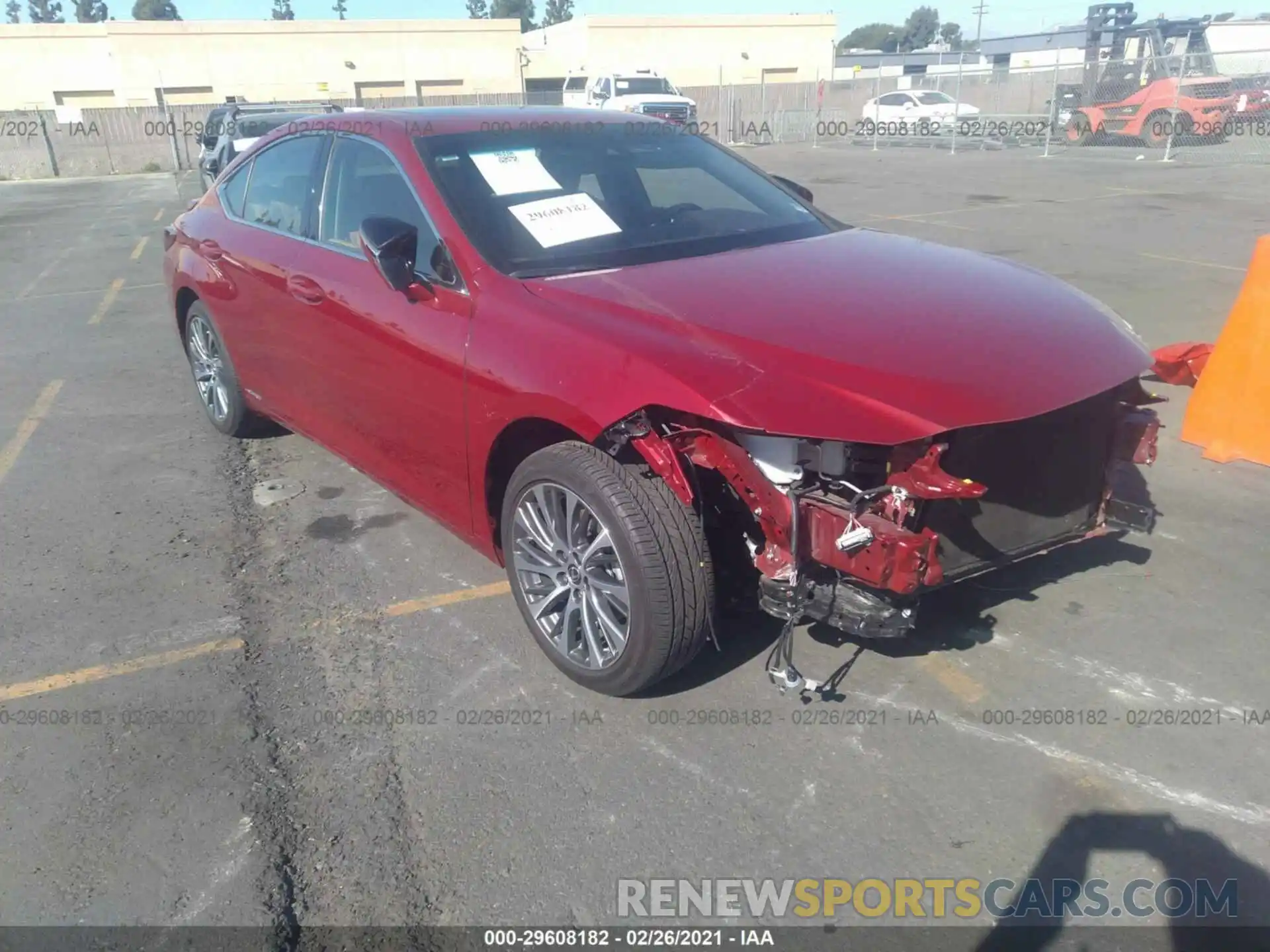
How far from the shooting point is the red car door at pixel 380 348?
3.61m

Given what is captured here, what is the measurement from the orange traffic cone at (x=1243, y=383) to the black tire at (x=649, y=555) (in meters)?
3.53

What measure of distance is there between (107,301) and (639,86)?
2288 cm

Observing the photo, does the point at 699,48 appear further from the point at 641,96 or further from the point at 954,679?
the point at 954,679

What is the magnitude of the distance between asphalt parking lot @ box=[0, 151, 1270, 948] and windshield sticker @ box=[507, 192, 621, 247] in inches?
A: 46.8

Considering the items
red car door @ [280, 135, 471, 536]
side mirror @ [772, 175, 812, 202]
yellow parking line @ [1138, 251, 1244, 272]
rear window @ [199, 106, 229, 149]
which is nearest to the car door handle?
red car door @ [280, 135, 471, 536]

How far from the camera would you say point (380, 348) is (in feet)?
12.8

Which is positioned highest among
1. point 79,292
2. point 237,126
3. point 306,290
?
point 237,126

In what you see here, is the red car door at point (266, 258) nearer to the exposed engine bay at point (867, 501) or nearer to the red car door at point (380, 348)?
the red car door at point (380, 348)

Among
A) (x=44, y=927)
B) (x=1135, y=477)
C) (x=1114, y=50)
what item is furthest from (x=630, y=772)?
(x=1114, y=50)

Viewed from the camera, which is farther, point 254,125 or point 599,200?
point 254,125

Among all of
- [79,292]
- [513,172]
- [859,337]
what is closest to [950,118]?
[79,292]

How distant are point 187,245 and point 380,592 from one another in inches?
108

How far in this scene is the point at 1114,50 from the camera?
1161 inches

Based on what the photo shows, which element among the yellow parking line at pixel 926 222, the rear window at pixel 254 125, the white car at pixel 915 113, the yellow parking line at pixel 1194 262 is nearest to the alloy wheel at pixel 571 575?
the yellow parking line at pixel 1194 262
